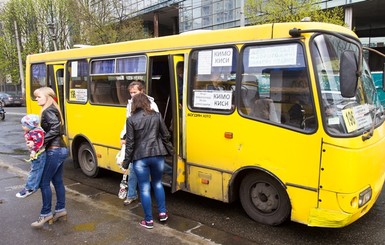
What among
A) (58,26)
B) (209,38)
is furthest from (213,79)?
(58,26)

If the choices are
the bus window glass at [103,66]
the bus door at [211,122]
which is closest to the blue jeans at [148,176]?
the bus door at [211,122]

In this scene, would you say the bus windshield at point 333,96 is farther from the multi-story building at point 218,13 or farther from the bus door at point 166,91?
the multi-story building at point 218,13

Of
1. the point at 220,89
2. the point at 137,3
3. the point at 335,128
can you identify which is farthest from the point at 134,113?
the point at 137,3

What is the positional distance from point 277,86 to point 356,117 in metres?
0.92

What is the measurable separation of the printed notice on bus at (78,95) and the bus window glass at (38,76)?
3.47 feet

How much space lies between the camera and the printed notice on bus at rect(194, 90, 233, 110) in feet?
14.9

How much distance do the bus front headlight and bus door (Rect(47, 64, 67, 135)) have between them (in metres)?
5.71

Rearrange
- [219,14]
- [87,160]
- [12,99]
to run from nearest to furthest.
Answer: [87,160] < [219,14] < [12,99]

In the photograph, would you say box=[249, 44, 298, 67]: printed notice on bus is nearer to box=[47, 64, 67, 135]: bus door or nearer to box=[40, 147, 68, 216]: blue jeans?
box=[40, 147, 68, 216]: blue jeans

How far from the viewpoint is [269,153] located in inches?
164

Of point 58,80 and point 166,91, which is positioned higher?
point 58,80

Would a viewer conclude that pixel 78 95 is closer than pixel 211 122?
No

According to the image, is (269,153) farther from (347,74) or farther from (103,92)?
(103,92)

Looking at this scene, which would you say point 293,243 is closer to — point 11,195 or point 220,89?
point 220,89
